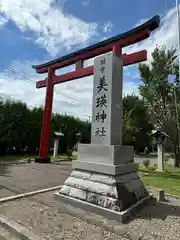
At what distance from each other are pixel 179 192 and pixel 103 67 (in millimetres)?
3808

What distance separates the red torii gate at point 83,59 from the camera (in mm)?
6933

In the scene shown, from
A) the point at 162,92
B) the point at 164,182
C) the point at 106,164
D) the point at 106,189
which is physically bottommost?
the point at 164,182

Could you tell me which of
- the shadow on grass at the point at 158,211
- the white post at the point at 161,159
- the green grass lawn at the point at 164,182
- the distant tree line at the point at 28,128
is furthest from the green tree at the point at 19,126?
the shadow on grass at the point at 158,211

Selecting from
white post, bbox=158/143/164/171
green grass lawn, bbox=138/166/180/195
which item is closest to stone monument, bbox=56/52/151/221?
green grass lawn, bbox=138/166/180/195

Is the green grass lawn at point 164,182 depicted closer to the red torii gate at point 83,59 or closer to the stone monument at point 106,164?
the stone monument at point 106,164

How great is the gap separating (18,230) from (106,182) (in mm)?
1567

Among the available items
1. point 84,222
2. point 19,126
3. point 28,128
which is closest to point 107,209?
point 84,222

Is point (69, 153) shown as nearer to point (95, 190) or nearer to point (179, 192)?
point (179, 192)

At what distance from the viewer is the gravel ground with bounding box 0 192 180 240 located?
2.46 meters

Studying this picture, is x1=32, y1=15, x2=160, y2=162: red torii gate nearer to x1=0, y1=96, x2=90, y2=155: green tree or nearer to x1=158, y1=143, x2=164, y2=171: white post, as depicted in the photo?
x1=158, y1=143, x2=164, y2=171: white post

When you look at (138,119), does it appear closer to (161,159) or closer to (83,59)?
(161,159)

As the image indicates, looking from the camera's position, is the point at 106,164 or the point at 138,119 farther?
the point at 138,119

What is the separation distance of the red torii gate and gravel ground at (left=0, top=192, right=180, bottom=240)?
5618 mm

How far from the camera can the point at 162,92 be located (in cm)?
1152
